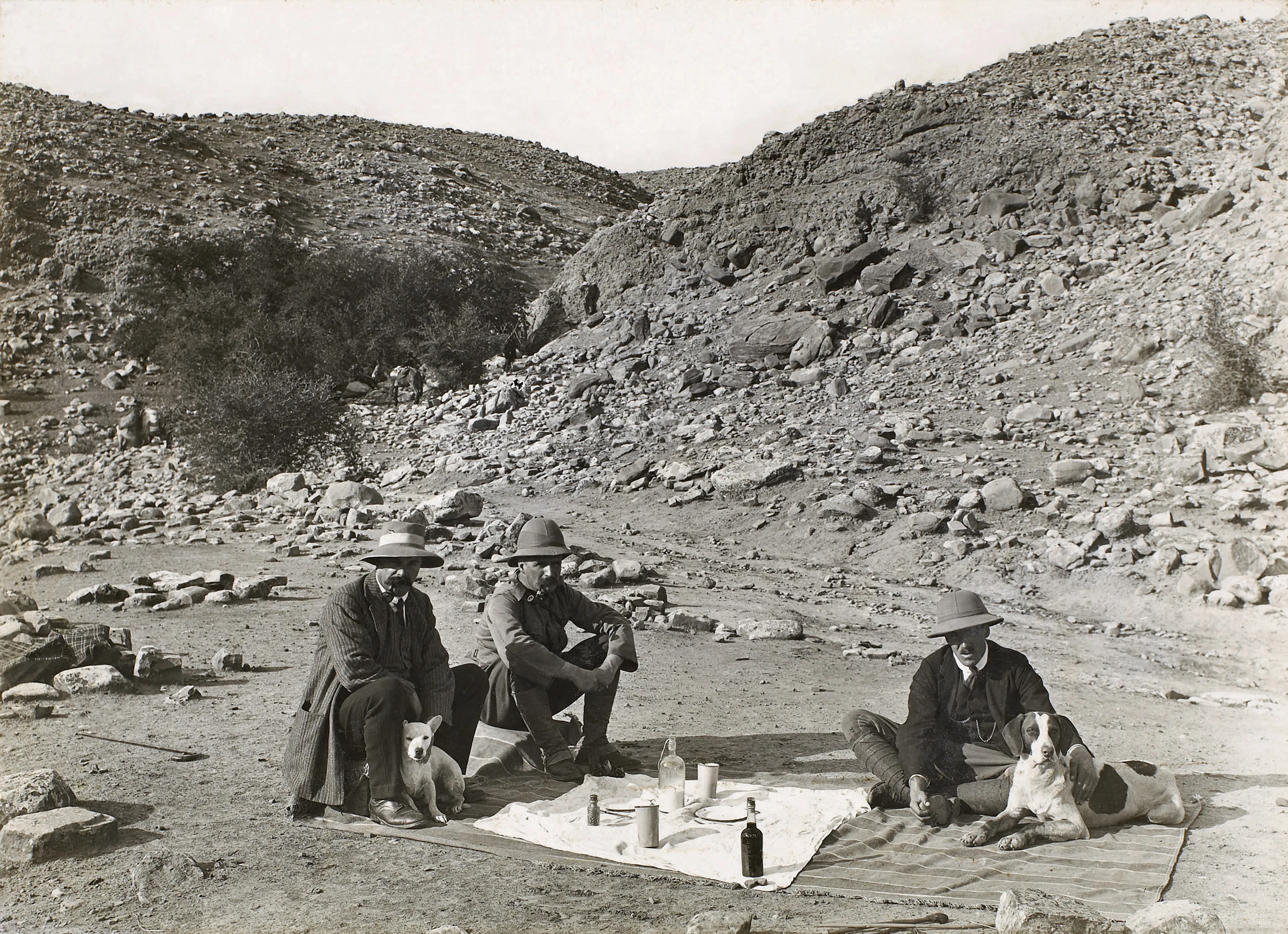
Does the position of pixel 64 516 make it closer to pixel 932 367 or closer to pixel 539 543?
pixel 539 543

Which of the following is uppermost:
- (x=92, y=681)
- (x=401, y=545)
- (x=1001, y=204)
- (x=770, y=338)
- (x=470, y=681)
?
(x=1001, y=204)

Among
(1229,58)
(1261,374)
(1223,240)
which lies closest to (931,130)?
(1229,58)

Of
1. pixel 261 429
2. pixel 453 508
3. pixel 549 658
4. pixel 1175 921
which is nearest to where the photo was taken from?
pixel 1175 921

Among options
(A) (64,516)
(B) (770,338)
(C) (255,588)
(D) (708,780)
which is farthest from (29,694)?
(B) (770,338)

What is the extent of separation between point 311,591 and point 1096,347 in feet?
34.9

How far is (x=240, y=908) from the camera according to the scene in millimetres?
3389

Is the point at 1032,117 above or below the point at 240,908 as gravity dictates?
above

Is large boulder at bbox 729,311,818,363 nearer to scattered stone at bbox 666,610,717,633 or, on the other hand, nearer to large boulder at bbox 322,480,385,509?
large boulder at bbox 322,480,385,509

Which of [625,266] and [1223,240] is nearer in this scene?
[1223,240]

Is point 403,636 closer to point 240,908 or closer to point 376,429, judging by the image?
point 240,908

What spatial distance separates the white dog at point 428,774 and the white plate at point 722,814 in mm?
1010

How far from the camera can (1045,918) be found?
307 centimetres

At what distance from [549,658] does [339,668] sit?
98 centimetres

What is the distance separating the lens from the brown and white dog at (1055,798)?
3889 millimetres
